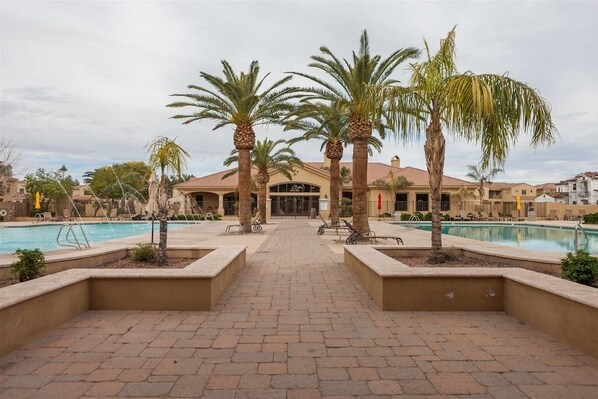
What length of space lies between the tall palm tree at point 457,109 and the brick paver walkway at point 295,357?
3.63m

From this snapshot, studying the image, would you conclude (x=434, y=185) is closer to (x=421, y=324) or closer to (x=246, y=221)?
(x=421, y=324)

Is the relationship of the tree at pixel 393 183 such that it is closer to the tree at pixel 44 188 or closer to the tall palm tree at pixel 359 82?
the tall palm tree at pixel 359 82

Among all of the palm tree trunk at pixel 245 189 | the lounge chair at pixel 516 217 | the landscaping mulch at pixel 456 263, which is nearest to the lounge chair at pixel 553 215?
the lounge chair at pixel 516 217

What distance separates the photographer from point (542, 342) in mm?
4637

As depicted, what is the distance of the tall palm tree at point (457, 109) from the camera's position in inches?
304

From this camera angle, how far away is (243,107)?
66.1 feet

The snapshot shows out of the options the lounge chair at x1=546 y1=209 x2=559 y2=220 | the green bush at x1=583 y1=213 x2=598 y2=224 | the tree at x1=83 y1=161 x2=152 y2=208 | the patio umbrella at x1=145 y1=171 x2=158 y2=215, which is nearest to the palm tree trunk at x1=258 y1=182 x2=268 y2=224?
the patio umbrella at x1=145 y1=171 x2=158 y2=215

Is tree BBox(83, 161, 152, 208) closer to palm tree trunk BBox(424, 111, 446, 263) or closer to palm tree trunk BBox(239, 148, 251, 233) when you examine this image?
palm tree trunk BBox(239, 148, 251, 233)

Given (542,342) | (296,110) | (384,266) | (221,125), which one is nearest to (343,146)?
(296,110)

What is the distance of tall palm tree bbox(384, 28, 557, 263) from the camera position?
7722 millimetres

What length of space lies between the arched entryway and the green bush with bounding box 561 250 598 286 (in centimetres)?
3749

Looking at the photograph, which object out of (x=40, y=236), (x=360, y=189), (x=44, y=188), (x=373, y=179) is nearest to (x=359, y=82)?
(x=360, y=189)

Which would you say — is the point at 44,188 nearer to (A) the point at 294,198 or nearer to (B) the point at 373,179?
(A) the point at 294,198

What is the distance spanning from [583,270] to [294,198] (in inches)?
1512
